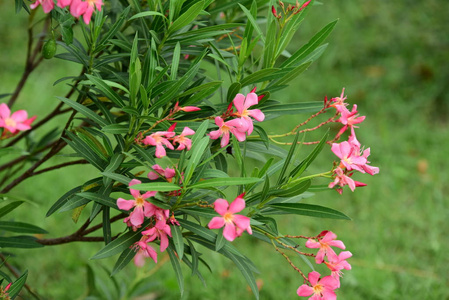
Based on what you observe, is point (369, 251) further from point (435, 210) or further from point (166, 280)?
point (166, 280)

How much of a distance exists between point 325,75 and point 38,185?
214 centimetres

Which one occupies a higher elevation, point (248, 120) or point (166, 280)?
point (248, 120)

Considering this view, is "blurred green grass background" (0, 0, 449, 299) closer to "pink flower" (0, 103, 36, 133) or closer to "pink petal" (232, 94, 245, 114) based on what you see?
"pink flower" (0, 103, 36, 133)

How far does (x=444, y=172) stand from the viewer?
127 inches

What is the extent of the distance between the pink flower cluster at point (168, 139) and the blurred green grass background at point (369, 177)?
1.12 meters

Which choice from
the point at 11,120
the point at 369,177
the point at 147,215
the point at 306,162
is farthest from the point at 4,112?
the point at 369,177

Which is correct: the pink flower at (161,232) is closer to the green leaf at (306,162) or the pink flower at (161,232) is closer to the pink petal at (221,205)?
the pink petal at (221,205)

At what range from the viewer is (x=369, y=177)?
321 centimetres

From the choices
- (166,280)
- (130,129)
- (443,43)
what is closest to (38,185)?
(166,280)

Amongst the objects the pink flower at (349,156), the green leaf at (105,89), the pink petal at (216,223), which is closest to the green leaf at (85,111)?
the green leaf at (105,89)

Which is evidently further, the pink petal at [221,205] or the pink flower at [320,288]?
the pink flower at [320,288]

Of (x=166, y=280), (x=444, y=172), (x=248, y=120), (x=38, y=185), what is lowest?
(x=444, y=172)

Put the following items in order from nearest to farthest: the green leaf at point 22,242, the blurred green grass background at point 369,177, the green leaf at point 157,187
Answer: the green leaf at point 157,187, the green leaf at point 22,242, the blurred green grass background at point 369,177

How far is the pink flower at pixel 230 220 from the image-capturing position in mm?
981
